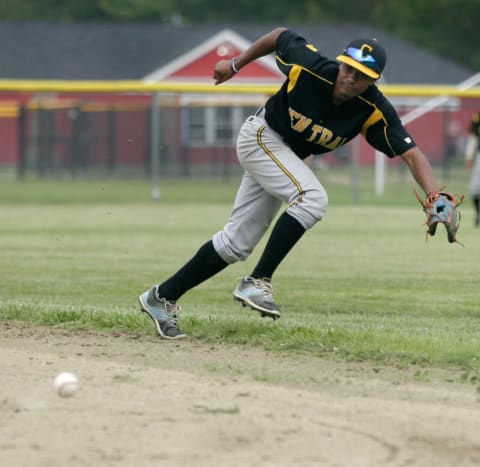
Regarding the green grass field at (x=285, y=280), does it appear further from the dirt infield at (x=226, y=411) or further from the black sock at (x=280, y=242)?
the dirt infield at (x=226, y=411)

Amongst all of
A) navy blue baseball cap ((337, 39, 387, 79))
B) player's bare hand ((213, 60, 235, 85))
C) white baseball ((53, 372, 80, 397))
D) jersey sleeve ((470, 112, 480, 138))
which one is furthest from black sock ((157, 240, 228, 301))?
jersey sleeve ((470, 112, 480, 138))

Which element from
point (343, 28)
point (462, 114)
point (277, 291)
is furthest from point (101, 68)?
point (277, 291)

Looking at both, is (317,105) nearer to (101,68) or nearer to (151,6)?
(101,68)

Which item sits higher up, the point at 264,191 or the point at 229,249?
the point at 264,191

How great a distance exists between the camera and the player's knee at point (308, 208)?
650cm

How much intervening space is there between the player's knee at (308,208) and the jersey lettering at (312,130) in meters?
0.27

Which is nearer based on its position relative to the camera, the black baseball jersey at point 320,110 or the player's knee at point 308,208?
the black baseball jersey at point 320,110

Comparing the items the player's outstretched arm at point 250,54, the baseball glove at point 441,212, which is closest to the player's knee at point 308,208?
the baseball glove at point 441,212

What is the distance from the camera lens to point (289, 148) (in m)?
6.72

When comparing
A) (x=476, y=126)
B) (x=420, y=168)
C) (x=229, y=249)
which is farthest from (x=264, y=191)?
(x=476, y=126)

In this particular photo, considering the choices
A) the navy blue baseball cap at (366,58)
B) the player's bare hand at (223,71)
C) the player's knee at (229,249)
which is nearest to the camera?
the navy blue baseball cap at (366,58)

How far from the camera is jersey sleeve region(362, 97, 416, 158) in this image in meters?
6.51

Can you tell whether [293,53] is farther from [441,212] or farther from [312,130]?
[441,212]

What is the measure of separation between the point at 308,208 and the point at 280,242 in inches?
9.6
